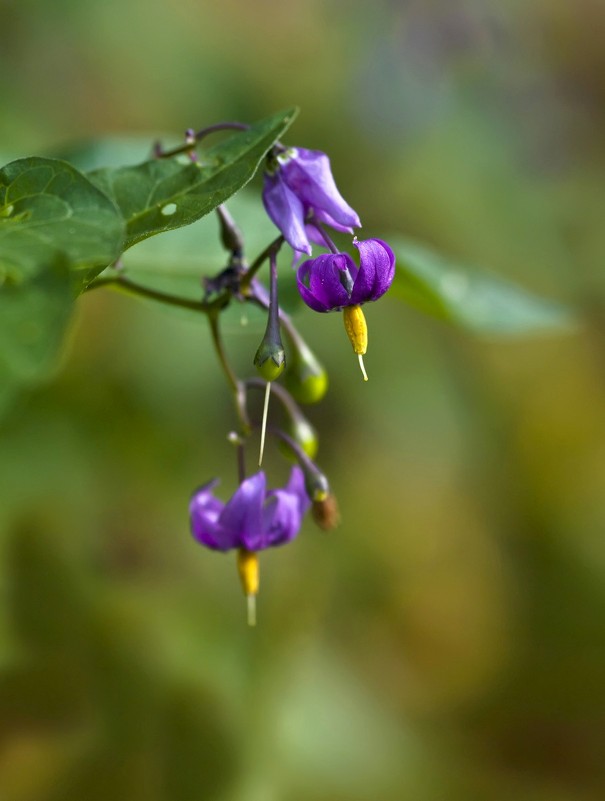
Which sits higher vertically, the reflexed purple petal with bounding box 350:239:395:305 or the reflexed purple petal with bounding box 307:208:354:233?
the reflexed purple petal with bounding box 307:208:354:233

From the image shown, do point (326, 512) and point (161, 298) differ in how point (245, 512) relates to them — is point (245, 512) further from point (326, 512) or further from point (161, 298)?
point (161, 298)

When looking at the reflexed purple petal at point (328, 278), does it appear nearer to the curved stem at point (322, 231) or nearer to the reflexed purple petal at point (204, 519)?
the curved stem at point (322, 231)

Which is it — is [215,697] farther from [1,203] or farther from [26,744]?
[1,203]

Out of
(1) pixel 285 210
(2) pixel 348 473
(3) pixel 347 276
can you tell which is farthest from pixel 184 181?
(2) pixel 348 473

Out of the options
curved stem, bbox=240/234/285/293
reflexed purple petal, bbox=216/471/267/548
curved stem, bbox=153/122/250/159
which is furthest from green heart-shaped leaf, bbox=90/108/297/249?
reflexed purple petal, bbox=216/471/267/548

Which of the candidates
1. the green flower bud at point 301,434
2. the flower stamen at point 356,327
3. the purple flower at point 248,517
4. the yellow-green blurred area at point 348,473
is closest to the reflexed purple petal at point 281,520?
the purple flower at point 248,517

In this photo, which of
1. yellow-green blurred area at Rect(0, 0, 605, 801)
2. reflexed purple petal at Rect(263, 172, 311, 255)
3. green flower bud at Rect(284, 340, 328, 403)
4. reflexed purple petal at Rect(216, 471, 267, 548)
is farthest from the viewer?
yellow-green blurred area at Rect(0, 0, 605, 801)

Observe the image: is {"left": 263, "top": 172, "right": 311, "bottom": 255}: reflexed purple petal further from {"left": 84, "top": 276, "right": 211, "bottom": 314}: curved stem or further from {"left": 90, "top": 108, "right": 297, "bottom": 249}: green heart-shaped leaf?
{"left": 84, "top": 276, "right": 211, "bottom": 314}: curved stem
